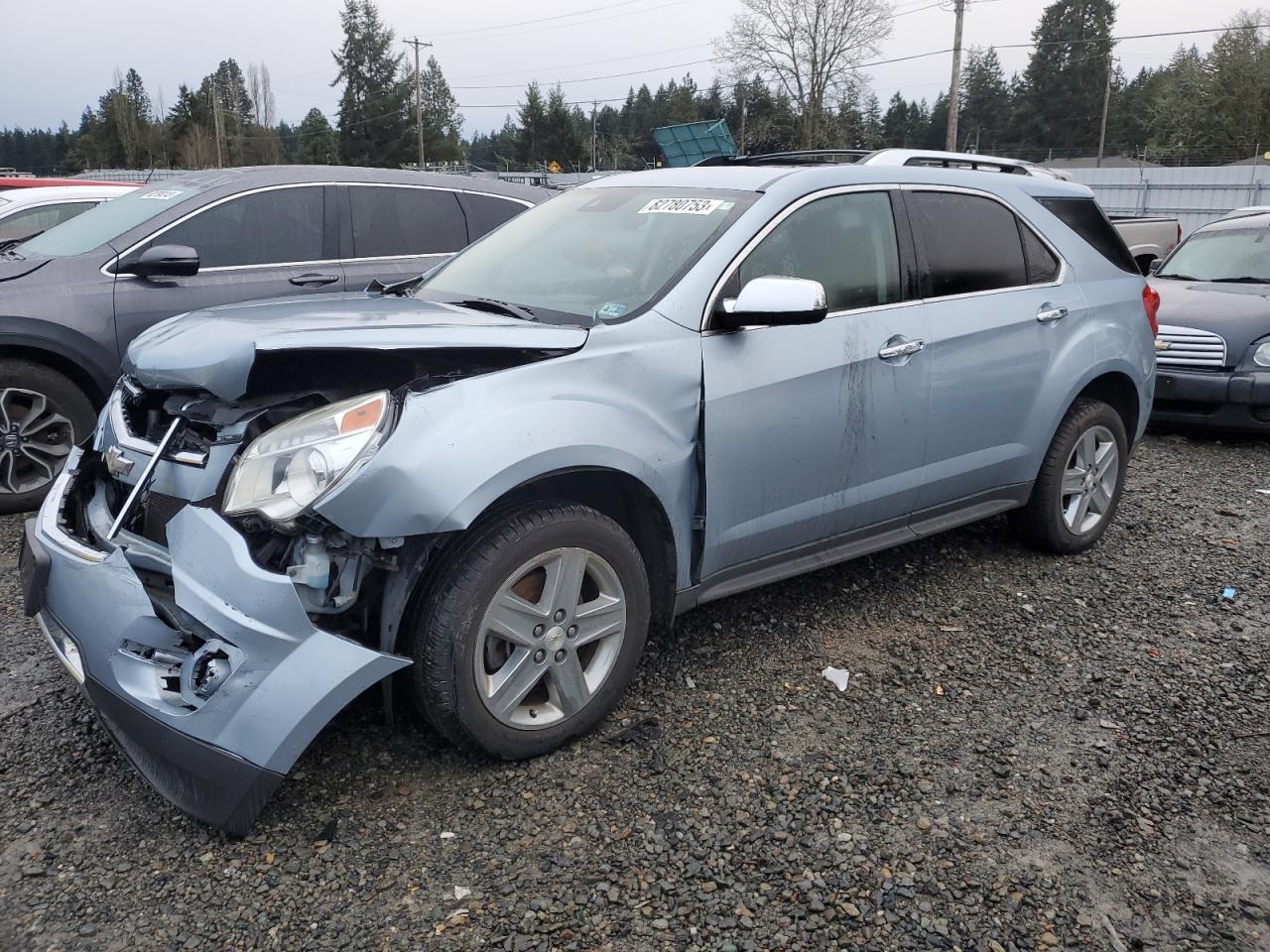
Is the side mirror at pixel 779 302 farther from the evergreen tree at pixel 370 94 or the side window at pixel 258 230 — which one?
the evergreen tree at pixel 370 94

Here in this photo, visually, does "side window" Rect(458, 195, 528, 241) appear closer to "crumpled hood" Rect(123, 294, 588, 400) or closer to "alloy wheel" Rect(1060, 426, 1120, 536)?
"crumpled hood" Rect(123, 294, 588, 400)

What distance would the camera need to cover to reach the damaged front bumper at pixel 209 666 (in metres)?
2.48

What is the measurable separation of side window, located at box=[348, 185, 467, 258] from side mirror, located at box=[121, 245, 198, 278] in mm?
1011

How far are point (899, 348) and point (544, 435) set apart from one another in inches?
63.3

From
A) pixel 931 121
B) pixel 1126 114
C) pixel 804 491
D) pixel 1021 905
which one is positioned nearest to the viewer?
pixel 1021 905

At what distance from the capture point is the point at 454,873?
258cm

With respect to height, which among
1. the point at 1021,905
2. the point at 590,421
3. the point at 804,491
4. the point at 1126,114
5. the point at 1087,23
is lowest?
the point at 1021,905

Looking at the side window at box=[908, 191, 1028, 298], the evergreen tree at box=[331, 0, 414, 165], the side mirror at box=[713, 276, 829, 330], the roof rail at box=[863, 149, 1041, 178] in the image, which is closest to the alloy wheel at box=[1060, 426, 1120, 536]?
the side window at box=[908, 191, 1028, 298]

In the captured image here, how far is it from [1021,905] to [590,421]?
1.70 metres

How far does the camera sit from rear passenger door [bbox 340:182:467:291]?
19.6 ft

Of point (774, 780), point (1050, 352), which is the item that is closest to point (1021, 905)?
point (774, 780)

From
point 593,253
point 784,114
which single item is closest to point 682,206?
point 593,253

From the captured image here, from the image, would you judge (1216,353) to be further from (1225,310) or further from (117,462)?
(117,462)

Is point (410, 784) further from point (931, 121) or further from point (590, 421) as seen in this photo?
point (931, 121)
